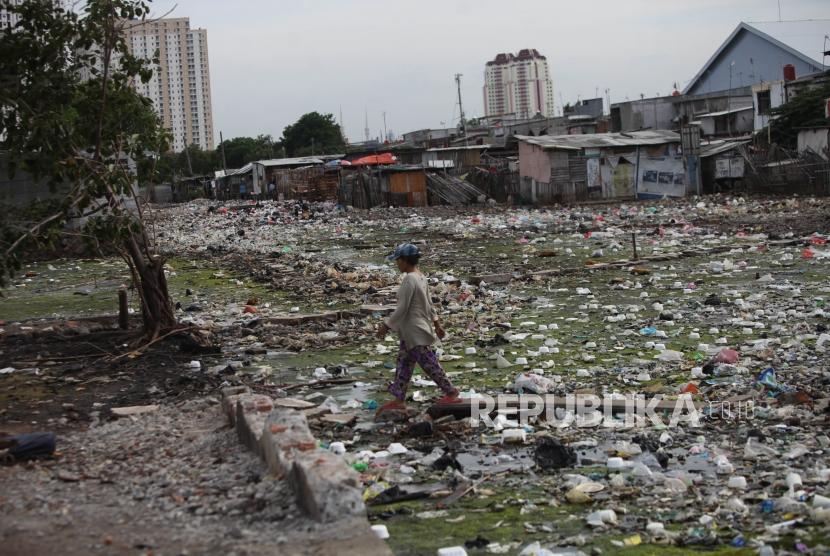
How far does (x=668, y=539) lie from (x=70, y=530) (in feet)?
8.16

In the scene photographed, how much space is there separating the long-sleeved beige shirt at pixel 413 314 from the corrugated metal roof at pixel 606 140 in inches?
1095

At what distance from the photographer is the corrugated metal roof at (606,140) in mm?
33562

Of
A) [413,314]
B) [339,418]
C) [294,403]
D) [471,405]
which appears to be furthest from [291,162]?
[471,405]

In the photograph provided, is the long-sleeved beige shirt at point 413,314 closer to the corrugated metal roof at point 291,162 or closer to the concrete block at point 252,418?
the concrete block at point 252,418

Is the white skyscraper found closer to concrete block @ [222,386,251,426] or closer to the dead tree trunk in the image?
the dead tree trunk

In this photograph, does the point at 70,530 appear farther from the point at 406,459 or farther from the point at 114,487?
the point at 406,459

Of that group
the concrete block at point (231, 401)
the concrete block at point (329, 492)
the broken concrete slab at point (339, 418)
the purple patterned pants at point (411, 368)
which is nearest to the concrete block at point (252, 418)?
the concrete block at point (231, 401)

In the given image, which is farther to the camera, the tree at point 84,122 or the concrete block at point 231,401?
the tree at point 84,122

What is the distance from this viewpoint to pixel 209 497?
4309 mm

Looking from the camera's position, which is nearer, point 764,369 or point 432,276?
point 764,369

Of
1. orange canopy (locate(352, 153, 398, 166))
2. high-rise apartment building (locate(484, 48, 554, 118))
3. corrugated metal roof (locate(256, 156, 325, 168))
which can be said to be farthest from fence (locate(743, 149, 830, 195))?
high-rise apartment building (locate(484, 48, 554, 118))

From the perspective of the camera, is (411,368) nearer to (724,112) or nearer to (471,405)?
(471,405)

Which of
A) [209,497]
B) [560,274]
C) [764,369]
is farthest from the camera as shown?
[560,274]

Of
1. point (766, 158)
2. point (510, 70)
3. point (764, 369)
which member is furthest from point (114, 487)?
point (510, 70)
